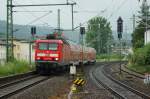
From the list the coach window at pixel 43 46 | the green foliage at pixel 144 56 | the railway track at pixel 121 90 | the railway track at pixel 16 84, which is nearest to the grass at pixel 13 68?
the railway track at pixel 16 84

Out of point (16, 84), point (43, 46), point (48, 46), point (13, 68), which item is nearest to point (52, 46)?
point (48, 46)

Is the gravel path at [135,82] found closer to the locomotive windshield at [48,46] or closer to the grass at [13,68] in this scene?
the locomotive windshield at [48,46]

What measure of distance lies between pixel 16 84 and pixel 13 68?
32.6 ft

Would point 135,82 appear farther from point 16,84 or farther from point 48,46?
point 48,46

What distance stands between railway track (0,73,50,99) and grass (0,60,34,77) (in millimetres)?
1053

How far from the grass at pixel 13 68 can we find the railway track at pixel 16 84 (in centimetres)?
105

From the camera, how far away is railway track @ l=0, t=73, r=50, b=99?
21375 millimetres

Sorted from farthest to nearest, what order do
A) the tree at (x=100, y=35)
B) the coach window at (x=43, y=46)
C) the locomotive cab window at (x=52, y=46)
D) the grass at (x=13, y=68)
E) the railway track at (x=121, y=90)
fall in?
the tree at (x=100, y=35) < the coach window at (x=43, y=46) < the locomotive cab window at (x=52, y=46) < the grass at (x=13, y=68) < the railway track at (x=121, y=90)

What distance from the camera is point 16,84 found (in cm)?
2748

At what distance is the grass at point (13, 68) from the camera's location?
114 feet

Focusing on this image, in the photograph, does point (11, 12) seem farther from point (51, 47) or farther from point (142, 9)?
point (142, 9)

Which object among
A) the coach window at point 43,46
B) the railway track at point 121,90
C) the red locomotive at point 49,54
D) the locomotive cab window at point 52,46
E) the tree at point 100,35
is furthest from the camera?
the tree at point 100,35

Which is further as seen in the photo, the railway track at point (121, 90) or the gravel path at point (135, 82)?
the gravel path at point (135, 82)

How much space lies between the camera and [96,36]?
516 ft
